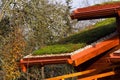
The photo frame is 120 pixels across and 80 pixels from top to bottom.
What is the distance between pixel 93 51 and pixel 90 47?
113 mm

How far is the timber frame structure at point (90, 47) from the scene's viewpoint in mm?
7832

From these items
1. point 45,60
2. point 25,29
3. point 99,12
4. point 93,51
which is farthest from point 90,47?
point 25,29

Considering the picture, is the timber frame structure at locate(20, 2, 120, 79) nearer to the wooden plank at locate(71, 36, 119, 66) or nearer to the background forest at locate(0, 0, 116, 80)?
the wooden plank at locate(71, 36, 119, 66)

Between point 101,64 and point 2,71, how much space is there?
26.6 ft

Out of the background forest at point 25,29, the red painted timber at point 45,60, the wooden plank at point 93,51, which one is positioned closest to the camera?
the wooden plank at point 93,51

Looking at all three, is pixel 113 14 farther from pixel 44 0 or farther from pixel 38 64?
pixel 44 0

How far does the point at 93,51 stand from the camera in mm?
8148

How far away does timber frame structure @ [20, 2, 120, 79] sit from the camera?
783 cm

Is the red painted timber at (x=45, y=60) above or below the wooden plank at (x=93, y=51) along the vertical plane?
below

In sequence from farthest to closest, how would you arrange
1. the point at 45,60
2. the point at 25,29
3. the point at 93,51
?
the point at 25,29
the point at 45,60
the point at 93,51

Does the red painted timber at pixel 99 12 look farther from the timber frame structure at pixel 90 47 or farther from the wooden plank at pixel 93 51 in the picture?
the wooden plank at pixel 93 51

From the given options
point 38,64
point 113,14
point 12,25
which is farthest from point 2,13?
point 113,14

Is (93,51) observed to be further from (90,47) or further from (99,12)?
(99,12)

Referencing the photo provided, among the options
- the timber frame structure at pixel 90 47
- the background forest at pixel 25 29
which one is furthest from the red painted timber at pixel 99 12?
the background forest at pixel 25 29
